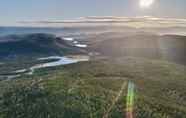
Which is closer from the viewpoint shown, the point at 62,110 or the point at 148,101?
the point at 62,110

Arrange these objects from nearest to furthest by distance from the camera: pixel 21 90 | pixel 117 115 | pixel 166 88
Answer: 1. pixel 117 115
2. pixel 21 90
3. pixel 166 88

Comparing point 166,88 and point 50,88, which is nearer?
point 50,88

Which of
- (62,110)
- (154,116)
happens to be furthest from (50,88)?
(154,116)

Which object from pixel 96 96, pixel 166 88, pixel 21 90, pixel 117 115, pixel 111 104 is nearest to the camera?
pixel 117 115

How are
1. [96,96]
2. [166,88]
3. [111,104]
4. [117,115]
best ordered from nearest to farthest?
[117,115] → [111,104] → [96,96] → [166,88]

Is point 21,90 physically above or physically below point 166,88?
above

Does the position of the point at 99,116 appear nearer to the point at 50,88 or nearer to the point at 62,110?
the point at 62,110

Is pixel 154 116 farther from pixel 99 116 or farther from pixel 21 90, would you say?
pixel 21 90

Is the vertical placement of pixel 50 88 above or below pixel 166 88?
above

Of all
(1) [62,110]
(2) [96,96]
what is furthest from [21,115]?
(2) [96,96]
